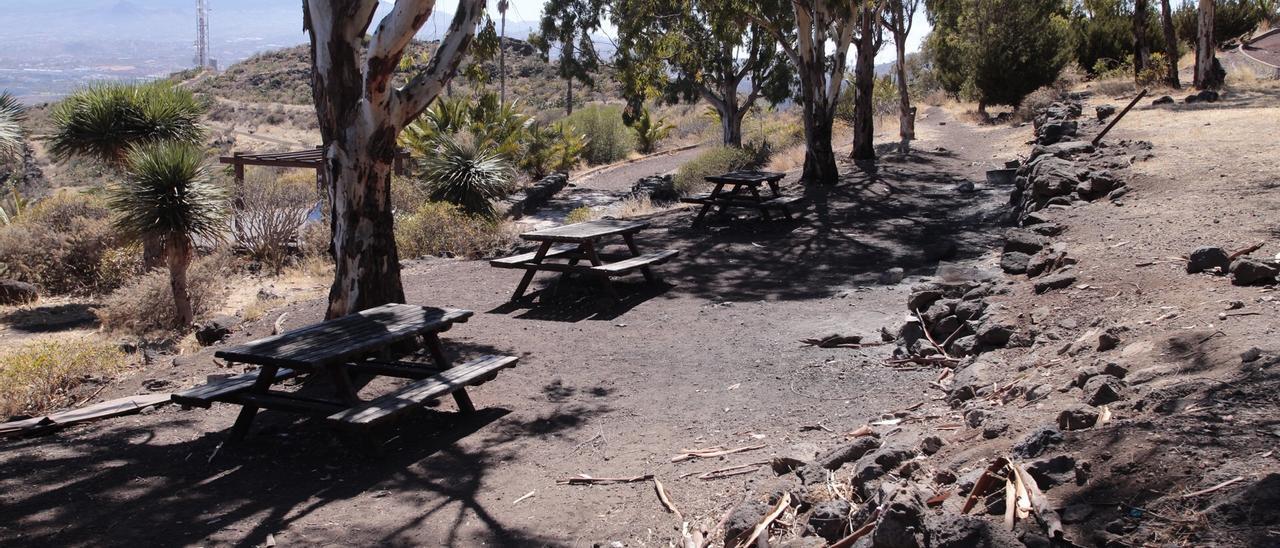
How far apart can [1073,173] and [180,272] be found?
10666 mm

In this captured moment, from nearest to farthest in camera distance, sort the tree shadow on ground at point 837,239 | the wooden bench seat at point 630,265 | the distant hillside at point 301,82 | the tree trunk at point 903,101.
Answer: the wooden bench seat at point 630,265 < the tree shadow on ground at point 837,239 < the tree trunk at point 903,101 < the distant hillside at point 301,82

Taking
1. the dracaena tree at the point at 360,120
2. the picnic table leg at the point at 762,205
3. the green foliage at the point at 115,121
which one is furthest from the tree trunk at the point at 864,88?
the dracaena tree at the point at 360,120

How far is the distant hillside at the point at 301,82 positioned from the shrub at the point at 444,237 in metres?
48.1

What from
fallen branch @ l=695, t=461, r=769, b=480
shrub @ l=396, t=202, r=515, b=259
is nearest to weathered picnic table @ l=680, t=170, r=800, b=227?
shrub @ l=396, t=202, r=515, b=259

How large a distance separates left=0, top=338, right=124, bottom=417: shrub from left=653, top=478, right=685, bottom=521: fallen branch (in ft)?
17.1

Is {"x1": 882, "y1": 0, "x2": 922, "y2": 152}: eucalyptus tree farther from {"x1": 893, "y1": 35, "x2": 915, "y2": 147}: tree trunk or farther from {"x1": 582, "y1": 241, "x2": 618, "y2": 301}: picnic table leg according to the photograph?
{"x1": 582, "y1": 241, "x2": 618, "y2": 301}: picnic table leg

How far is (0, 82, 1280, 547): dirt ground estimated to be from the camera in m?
4.05

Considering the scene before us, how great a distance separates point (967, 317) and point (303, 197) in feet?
42.8

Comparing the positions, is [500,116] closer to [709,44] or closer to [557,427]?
[709,44]

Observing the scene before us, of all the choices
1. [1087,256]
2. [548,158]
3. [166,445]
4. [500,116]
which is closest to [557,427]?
[166,445]

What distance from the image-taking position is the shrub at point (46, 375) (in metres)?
7.84

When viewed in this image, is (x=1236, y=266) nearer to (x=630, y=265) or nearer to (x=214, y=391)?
(x=630, y=265)

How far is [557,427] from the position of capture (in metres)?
6.59

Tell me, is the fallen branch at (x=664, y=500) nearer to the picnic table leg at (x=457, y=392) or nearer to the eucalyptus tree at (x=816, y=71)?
the picnic table leg at (x=457, y=392)
